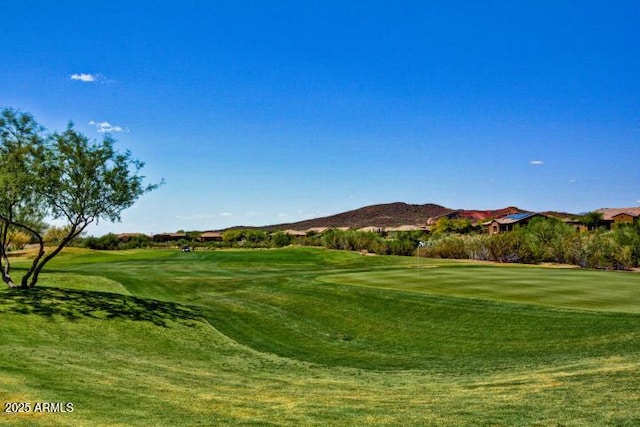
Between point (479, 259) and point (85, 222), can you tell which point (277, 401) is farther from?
point (479, 259)

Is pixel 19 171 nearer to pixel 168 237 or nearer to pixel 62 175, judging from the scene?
pixel 62 175

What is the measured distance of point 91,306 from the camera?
23359 mm

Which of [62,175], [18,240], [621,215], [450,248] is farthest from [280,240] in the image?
[62,175]

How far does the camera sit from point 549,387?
37.6 ft

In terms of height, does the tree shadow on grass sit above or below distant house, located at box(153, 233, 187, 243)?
below

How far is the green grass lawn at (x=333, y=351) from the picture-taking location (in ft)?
31.0

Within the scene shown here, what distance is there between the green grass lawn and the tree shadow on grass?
12 centimetres

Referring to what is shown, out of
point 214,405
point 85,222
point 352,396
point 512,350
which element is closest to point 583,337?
point 512,350

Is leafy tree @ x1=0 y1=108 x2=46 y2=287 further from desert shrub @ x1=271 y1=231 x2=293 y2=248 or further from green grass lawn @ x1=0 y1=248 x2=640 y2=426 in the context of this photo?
desert shrub @ x1=271 y1=231 x2=293 y2=248

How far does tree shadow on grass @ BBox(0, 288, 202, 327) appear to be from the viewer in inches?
842

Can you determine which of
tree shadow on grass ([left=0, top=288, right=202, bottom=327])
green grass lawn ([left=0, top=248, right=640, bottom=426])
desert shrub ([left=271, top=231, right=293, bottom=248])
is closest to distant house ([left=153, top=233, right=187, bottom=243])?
desert shrub ([left=271, top=231, right=293, bottom=248])

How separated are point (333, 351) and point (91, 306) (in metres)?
11.6

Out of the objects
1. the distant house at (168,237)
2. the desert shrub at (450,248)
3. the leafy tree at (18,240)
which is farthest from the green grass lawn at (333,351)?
the distant house at (168,237)

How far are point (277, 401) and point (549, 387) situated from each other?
6.00 m
